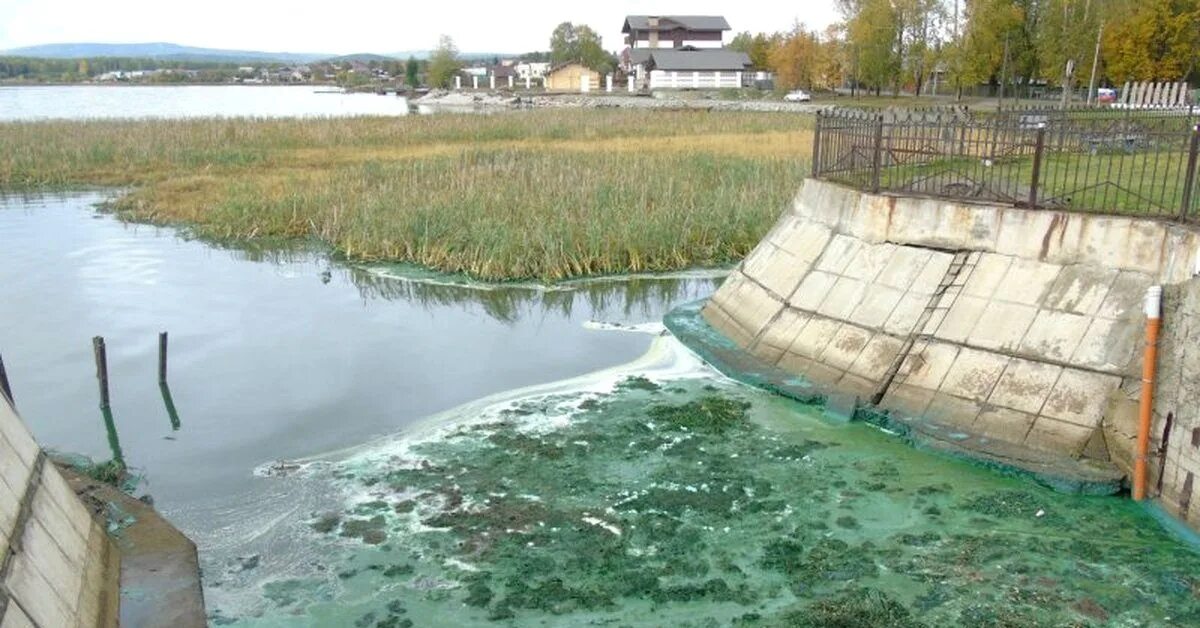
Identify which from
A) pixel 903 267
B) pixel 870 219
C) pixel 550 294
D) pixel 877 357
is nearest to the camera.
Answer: pixel 877 357

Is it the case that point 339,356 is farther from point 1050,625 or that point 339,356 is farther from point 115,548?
point 1050,625

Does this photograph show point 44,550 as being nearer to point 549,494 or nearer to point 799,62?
point 549,494

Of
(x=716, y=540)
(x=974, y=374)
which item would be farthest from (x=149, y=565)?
(x=974, y=374)

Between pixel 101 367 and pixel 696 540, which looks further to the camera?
pixel 101 367

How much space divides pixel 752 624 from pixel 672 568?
3.27 ft

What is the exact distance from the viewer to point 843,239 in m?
13.9

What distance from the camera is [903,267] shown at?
1264 centimetres

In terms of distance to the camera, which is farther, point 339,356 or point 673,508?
point 339,356

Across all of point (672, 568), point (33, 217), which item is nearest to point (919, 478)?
point (672, 568)

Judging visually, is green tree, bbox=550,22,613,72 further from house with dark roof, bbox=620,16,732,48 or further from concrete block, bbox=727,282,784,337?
concrete block, bbox=727,282,784,337

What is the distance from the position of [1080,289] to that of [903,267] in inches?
98.2

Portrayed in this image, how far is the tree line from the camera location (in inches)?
1651

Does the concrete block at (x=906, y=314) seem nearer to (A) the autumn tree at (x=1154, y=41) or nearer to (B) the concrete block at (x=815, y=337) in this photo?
(B) the concrete block at (x=815, y=337)

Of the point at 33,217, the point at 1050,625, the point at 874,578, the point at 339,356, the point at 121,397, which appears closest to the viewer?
the point at 1050,625
